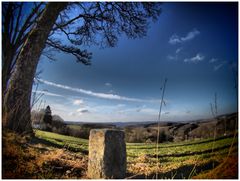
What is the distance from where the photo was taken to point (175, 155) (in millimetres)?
4812

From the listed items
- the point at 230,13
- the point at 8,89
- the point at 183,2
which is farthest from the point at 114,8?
the point at 8,89

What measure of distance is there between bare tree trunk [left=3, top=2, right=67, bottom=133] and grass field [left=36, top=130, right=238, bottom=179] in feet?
1.86

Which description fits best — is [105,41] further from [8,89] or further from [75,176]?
[75,176]

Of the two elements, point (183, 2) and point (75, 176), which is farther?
point (183, 2)

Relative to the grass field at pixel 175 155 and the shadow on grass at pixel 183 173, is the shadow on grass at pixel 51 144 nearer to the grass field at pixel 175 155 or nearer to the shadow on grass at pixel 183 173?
the grass field at pixel 175 155

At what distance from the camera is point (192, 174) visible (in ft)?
12.5

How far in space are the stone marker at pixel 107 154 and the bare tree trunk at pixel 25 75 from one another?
154 cm

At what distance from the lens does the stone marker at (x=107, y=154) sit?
10.8 ft

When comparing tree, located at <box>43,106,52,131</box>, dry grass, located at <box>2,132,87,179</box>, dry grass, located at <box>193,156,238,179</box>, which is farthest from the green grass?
dry grass, located at <box>193,156,238,179</box>

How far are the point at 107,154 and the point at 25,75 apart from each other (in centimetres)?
241

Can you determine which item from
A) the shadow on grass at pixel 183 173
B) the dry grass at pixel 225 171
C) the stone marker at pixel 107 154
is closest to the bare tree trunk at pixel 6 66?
the stone marker at pixel 107 154

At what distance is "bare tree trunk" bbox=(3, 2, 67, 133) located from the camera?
4184 millimetres

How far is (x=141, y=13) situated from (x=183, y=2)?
120 centimetres

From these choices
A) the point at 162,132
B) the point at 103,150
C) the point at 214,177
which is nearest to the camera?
the point at 103,150
